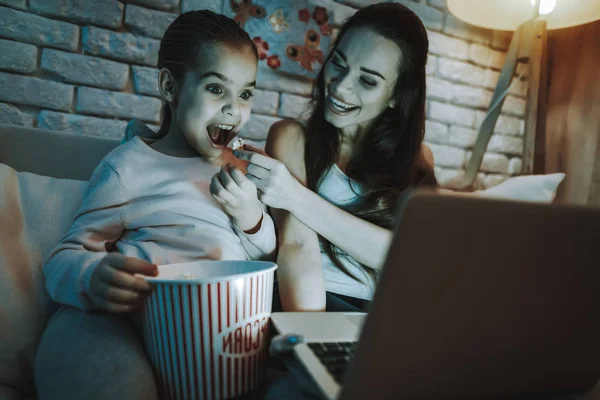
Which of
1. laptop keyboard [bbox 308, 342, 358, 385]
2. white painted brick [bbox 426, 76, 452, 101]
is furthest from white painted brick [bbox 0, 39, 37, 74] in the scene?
white painted brick [bbox 426, 76, 452, 101]

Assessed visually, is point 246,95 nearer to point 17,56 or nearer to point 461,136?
point 17,56

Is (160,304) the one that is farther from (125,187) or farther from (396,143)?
(396,143)

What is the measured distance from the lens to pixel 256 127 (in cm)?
148

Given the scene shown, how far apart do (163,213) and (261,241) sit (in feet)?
0.63

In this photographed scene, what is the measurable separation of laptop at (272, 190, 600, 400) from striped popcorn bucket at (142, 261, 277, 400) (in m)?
0.10

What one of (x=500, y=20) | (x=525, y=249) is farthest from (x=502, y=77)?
(x=525, y=249)

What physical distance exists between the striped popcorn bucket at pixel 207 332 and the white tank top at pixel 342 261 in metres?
0.45

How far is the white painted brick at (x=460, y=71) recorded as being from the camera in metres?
1.82

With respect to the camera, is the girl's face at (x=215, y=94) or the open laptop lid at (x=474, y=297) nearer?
the open laptop lid at (x=474, y=297)

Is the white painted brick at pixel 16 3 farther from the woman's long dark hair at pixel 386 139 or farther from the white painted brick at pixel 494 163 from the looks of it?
the white painted brick at pixel 494 163

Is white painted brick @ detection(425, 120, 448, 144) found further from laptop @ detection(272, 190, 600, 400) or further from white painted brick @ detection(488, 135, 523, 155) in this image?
laptop @ detection(272, 190, 600, 400)

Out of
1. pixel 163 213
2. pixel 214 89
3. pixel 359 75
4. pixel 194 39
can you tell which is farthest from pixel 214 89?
pixel 359 75

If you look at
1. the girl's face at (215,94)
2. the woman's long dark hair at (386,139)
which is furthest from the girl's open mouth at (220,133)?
the woman's long dark hair at (386,139)

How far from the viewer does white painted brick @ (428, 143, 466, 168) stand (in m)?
1.85
